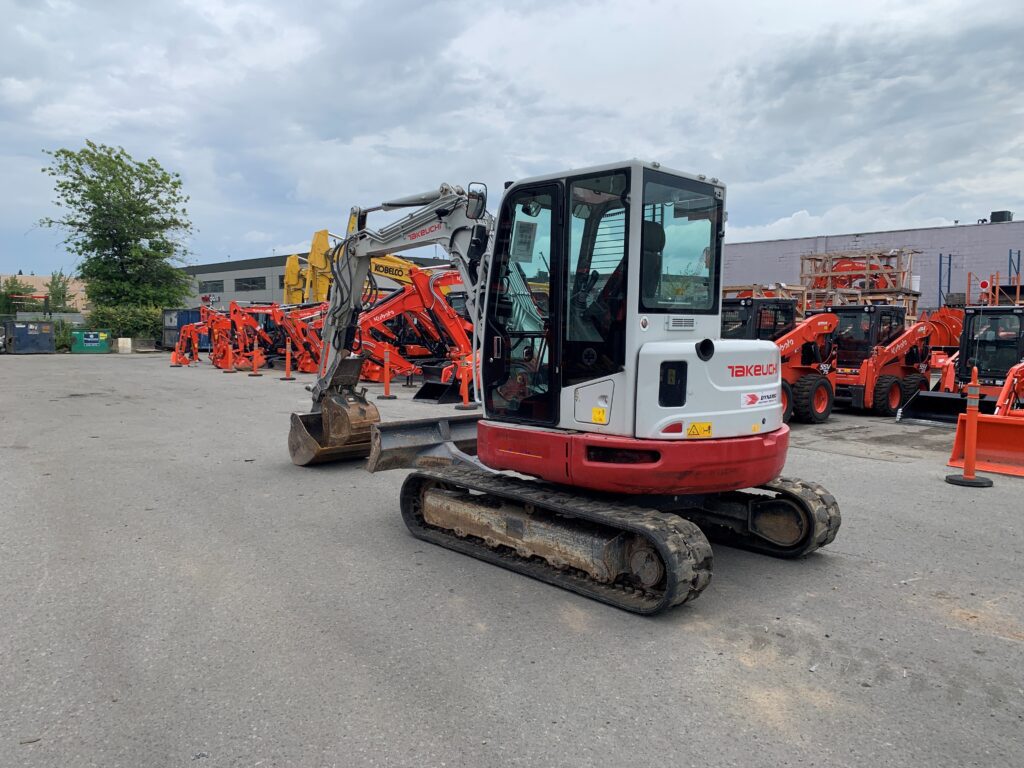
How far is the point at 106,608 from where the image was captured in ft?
14.6

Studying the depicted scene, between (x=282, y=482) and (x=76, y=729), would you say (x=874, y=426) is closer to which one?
(x=282, y=482)

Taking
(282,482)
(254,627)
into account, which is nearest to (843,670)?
(254,627)

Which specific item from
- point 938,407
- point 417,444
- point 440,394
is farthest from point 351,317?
point 938,407

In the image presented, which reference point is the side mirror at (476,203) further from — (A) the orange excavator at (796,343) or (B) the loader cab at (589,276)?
(A) the orange excavator at (796,343)

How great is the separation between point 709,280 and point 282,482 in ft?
16.9

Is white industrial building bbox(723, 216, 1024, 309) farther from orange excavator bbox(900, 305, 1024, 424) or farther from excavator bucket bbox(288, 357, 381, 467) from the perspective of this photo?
excavator bucket bbox(288, 357, 381, 467)

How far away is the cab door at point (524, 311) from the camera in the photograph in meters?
4.98

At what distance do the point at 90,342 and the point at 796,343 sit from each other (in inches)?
1578

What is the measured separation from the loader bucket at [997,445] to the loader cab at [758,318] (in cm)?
525

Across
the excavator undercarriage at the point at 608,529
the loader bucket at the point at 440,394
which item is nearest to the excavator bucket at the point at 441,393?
the loader bucket at the point at 440,394

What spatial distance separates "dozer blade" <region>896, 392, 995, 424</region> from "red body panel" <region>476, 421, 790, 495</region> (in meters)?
9.58

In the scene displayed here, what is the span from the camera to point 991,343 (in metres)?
13.6

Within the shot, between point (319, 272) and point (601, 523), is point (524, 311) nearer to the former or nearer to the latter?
point (601, 523)

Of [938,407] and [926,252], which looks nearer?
[938,407]
